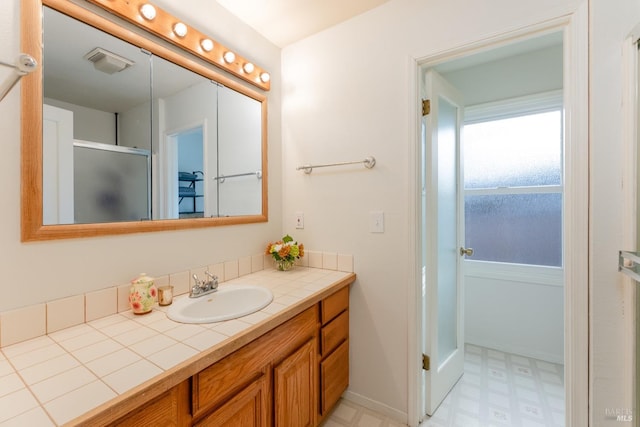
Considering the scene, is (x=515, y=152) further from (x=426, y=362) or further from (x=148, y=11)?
(x=148, y=11)

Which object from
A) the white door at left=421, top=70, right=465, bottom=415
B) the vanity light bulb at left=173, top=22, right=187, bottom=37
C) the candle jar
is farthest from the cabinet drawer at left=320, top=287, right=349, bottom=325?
the vanity light bulb at left=173, top=22, right=187, bottom=37

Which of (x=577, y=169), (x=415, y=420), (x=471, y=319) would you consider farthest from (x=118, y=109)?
(x=471, y=319)

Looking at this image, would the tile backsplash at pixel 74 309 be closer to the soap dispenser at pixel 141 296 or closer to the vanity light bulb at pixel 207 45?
the soap dispenser at pixel 141 296

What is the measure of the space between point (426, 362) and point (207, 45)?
7.08ft

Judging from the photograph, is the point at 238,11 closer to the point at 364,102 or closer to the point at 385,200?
the point at 364,102

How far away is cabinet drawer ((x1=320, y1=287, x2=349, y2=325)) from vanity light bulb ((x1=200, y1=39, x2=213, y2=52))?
4.81ft

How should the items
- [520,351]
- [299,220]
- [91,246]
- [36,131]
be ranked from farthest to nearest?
[520,351] < [299,220] < [91,246] < [36,131]

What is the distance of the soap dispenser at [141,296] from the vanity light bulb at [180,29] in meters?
1.15

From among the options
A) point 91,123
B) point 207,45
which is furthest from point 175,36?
point 91,123

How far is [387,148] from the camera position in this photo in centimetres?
158

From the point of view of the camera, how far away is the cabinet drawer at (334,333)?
1.45 m

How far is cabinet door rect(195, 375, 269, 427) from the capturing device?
2.91 ft

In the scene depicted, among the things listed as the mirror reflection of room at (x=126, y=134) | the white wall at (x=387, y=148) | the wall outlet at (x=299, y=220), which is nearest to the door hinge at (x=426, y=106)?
the white wall at (x=387, y=148)

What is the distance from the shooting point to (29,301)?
0.92 meters
